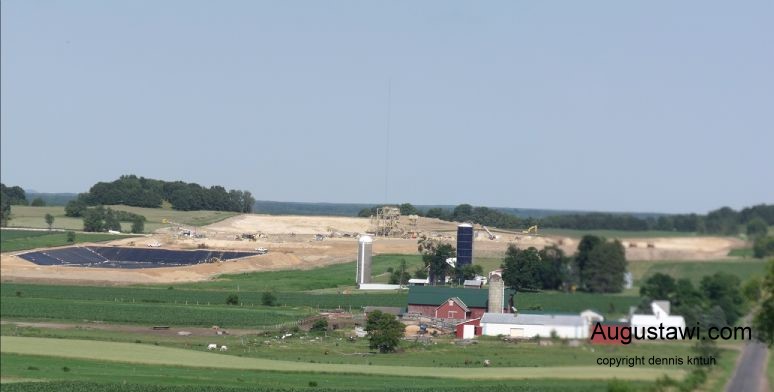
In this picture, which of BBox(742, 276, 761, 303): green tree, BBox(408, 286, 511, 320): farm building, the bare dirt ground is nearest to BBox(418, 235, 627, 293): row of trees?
the bare dirt ground

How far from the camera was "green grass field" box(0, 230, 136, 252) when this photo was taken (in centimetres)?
2816

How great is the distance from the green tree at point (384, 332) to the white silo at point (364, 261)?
28.6ft

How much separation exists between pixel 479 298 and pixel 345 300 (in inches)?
307

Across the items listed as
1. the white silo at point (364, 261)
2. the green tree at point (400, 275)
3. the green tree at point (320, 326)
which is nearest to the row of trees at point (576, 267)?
the green tree at point (320, 326)

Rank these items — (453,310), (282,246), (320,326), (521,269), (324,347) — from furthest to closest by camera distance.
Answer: (282,246)
(320,326)
(453,310)
(324,347)
(521,269)

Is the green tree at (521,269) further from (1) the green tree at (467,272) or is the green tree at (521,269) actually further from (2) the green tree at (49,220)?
(2) the green tree at (49,220)

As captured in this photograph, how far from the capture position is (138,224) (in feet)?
115

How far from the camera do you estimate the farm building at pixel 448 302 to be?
95.9 ft

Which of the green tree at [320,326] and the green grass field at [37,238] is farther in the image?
the green tree at [320,326]

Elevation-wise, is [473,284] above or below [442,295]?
above

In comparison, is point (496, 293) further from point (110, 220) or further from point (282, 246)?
point (282, 246)

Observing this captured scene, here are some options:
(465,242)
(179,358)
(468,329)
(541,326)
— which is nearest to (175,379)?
(179,358)

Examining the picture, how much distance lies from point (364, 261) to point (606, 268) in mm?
21992

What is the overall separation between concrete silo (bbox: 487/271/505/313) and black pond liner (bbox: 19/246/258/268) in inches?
472
